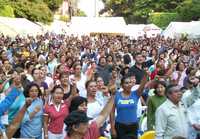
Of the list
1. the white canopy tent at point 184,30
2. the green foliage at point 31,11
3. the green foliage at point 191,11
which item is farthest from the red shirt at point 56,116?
the green foliage at point 31,11

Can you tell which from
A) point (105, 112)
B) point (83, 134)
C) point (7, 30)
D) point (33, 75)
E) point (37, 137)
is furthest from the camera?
point (7, 30)

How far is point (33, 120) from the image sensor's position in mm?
8039

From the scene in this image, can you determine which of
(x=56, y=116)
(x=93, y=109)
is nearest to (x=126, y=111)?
(x=93, y=109)

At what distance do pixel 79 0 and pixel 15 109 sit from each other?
134023mm

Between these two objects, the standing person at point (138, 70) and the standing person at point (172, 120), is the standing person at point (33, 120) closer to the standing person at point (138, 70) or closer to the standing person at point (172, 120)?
A: the standing person at point (172, 120)

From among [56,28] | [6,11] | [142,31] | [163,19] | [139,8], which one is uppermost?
[6,11]

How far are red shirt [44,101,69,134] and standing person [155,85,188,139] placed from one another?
4.92ft

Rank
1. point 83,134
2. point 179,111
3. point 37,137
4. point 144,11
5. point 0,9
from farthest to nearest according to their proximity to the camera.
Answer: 1. point 144,11
2. point 0,9
3. point 37,137
4. point 179,111
5. point 83,134

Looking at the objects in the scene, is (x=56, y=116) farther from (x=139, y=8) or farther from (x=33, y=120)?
(x=139, y=8)

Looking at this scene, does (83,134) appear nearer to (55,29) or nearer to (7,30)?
(7,30)

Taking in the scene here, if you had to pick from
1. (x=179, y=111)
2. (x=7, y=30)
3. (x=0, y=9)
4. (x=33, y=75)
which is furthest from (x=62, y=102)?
(x=0, y=9)

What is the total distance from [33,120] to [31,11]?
173 ft

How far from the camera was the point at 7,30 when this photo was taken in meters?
39.8

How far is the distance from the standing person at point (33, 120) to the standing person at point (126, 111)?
1153mm
